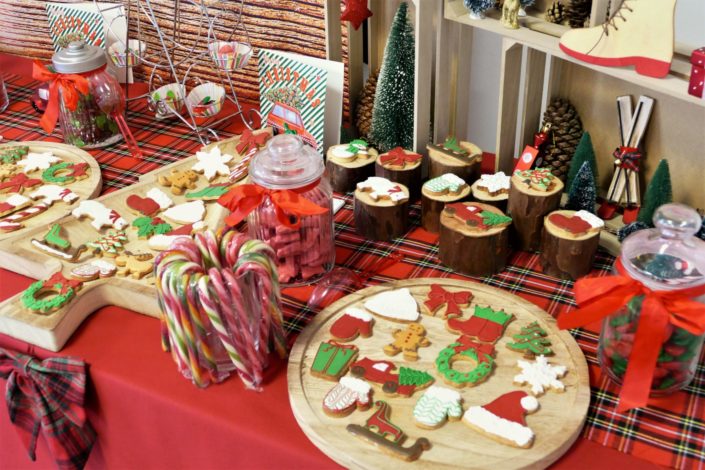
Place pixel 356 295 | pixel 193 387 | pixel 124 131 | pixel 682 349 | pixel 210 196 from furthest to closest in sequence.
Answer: pixel 124 131, pixel 210 196, pixel 356 295, pixel 193 387, pixel 682 349

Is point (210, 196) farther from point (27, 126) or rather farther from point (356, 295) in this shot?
point (27, 126)

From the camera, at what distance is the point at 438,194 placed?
1.50 m

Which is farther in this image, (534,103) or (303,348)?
(534,103)

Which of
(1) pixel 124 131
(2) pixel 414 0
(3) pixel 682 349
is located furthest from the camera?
(1) pixel 124 131

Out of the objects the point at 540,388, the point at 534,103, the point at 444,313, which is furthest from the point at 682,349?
the point at 534,103

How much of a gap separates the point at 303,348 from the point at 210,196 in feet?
1.66

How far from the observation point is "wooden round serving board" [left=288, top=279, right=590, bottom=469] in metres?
1.05

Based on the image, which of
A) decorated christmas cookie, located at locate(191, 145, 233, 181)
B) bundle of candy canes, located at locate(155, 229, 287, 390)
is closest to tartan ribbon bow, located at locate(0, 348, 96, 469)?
bundle of candy canes, located at locate(155, 229, 287, 390)

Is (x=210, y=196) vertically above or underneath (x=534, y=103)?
underneath

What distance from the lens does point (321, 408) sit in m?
1.14

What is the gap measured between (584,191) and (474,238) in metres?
0.24

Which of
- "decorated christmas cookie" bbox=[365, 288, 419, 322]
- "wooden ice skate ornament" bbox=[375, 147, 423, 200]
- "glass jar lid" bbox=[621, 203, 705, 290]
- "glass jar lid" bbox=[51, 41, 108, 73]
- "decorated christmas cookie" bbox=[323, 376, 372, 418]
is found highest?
"glass jar lid" bbox=[51, 41, 108, 73]

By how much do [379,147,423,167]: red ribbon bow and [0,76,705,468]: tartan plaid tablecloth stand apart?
0.36 ft

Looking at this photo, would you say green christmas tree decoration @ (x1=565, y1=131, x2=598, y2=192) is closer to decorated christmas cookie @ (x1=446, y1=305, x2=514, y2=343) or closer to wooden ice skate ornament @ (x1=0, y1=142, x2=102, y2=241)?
decorated christmas cookie @ (x1=446, y1=305, x2=514, y2=343)
